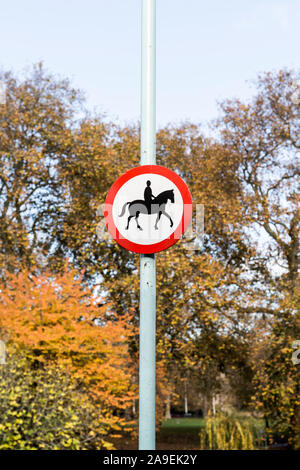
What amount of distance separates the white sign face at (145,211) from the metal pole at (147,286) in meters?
0.12

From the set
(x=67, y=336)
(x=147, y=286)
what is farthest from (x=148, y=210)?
(x=67, y=336)

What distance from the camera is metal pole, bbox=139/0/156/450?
266cm

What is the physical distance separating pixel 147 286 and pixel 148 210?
1.41 feet

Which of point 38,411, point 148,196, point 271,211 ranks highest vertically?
point 271,211

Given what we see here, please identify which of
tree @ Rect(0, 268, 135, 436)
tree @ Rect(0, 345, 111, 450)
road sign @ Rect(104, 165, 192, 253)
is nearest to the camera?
road sign @ Rect(104, 165, 192, 253)

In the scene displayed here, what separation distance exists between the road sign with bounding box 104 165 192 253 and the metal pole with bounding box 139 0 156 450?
91 millimetres

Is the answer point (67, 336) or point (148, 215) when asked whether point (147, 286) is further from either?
point (67, 336)

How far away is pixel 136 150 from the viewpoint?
15.6 meters

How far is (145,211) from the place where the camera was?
→ 291 centimetres

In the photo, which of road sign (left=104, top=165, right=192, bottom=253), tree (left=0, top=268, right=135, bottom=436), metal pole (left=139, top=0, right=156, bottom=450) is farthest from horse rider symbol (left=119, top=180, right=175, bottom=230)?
tree (left=0, top=268, right=135, bottom=436)

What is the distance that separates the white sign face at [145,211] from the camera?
9.44ft

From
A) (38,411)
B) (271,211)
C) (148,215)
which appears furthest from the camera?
(271,211)

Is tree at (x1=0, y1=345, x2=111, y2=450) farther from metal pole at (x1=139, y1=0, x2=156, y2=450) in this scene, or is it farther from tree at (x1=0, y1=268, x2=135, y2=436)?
metal pole at (x1=139, y1=0, x2=156, y2=450)

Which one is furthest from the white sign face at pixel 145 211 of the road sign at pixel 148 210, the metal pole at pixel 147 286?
the metal pole at pixel 147 286
